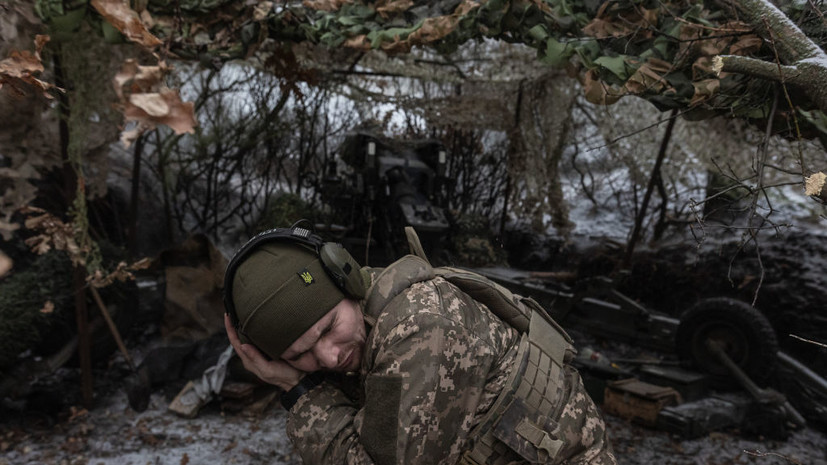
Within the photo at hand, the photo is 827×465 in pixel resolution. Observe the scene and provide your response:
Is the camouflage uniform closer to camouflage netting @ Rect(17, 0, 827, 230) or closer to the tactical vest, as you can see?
the tactical vest

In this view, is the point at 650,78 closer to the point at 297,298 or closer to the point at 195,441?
→ the point at 297,298

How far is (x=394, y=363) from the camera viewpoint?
4.86 feet

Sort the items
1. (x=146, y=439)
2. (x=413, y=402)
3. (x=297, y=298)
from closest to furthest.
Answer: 1. (x=413, y=402)
2. (x=297, y=298)
3. (x=146, y=439)

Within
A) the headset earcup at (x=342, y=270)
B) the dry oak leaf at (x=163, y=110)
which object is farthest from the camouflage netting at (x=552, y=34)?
the headset earcup at (x=342, y=270)

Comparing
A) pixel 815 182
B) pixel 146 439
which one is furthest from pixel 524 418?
pixel 146 439

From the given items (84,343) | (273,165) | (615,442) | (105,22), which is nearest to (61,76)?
(105,22)

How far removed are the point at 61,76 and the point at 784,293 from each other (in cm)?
700

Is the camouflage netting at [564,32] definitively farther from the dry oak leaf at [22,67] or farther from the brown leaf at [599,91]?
the dry oak leaf at [22,67]

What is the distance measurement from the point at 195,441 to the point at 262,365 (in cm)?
299

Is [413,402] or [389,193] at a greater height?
[389,193]

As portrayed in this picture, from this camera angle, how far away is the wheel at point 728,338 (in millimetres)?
4496

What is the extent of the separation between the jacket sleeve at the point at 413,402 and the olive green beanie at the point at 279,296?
0.73ft

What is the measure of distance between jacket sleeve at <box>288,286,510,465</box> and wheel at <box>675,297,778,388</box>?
→ 13.0 ft

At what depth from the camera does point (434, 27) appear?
309cm
